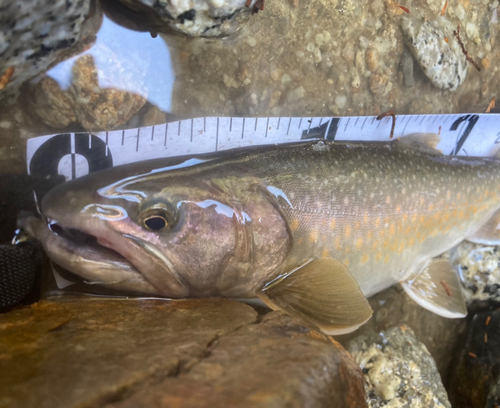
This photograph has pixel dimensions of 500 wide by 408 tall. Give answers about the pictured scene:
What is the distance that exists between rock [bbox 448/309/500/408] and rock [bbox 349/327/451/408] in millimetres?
475

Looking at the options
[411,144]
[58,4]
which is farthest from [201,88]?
[411,144]

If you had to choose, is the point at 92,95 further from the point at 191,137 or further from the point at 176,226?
the point at 176,226

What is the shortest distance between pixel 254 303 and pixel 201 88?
1516 mm

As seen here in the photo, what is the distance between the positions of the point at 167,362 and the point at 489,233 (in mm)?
3134

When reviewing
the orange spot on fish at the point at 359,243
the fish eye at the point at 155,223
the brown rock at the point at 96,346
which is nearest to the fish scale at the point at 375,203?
the orange spot on fish at the point at 359,243

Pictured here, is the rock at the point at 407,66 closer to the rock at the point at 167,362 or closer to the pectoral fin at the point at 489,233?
the pectoral fin at the point at 489,233

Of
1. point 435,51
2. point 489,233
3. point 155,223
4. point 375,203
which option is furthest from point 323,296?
point 435,51

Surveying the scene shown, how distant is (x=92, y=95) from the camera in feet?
7.25

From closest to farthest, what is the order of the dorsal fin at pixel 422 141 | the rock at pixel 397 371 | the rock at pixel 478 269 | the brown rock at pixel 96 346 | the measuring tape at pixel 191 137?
the brown rock at pixel 96 346 < the measuring tape at pixel 191 137 < the rock at pixel 397 371 < the dorsal fin at pixel 422 141 < the rock at pixel 478 269

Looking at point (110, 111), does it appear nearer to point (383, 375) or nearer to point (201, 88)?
point (201, 88)

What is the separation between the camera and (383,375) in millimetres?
2703

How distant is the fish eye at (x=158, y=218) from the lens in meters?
1.82

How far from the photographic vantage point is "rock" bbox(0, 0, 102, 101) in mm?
1628

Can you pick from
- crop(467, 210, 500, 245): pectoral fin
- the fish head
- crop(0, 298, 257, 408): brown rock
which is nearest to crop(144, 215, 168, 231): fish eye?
the fish head
